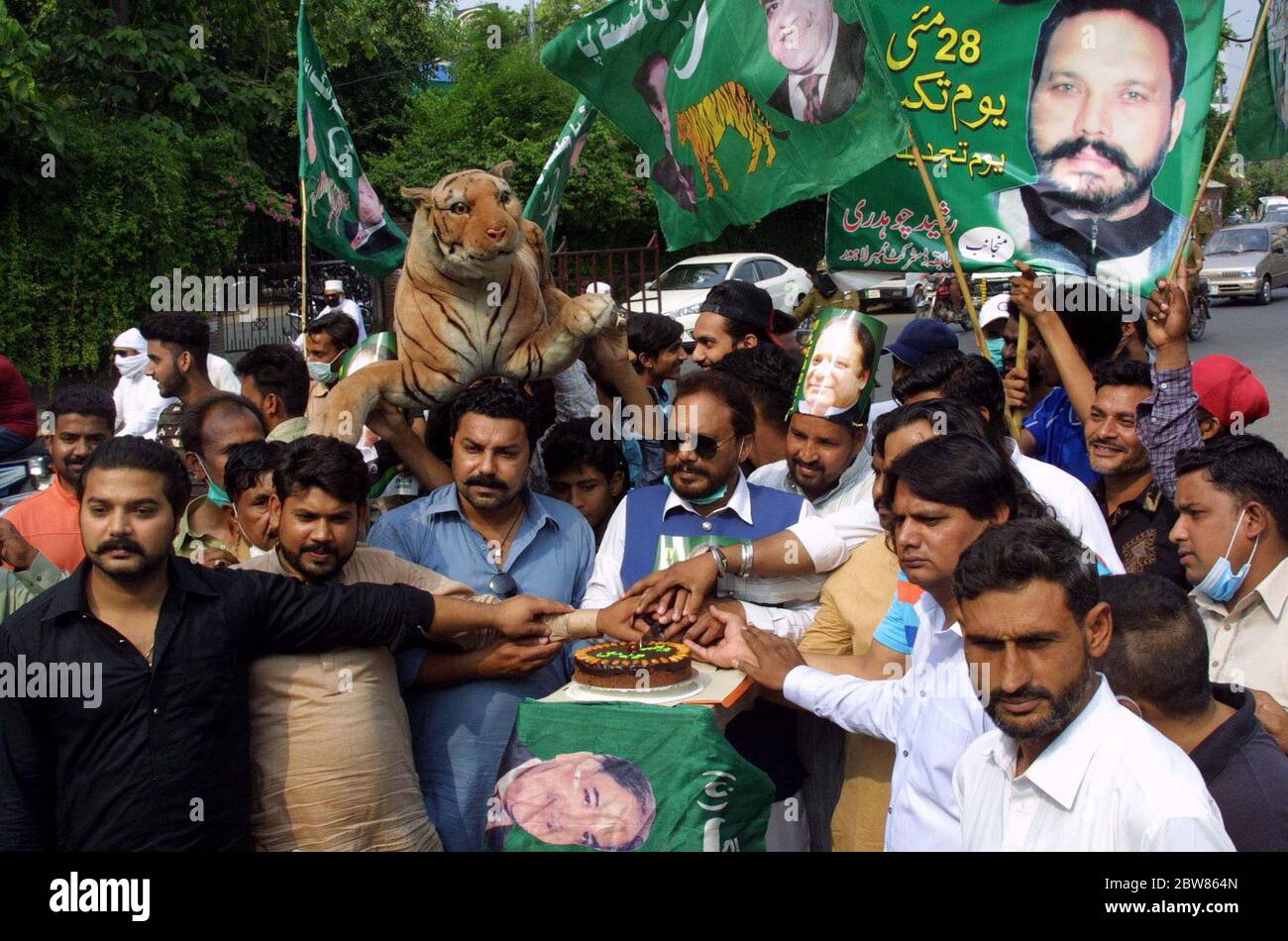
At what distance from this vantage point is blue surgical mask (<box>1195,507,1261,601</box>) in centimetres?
346

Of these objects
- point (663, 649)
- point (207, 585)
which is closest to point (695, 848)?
point (663, 649)

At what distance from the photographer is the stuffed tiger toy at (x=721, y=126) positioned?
5145 millimetres

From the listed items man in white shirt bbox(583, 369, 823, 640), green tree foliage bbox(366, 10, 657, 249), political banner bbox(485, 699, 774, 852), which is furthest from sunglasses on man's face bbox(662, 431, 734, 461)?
green tree foliage bbox(366, 10, 657, 249)

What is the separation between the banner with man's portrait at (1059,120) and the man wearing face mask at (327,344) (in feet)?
9.83

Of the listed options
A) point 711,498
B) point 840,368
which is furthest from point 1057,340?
point 711,498

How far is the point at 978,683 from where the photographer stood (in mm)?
2619

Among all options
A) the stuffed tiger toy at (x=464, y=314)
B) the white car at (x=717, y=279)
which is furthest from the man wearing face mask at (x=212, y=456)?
the white car at (x=717, y=279)

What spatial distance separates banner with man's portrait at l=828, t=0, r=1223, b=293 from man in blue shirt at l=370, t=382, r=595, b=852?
201 centimetres

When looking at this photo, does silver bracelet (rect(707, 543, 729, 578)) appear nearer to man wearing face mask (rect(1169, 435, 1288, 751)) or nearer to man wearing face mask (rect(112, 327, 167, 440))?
man wearing face mask (rect(1169, 435, 1288, 751))

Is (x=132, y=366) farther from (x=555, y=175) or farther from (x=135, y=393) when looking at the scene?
(x=555, y=175)

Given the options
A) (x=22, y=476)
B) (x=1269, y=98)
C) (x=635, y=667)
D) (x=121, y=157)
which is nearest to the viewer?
(x=635, y=667)

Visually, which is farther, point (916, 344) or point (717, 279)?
point (717, 279)

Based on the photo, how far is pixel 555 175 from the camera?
521 cm

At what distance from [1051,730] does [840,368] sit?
203 centimetres
